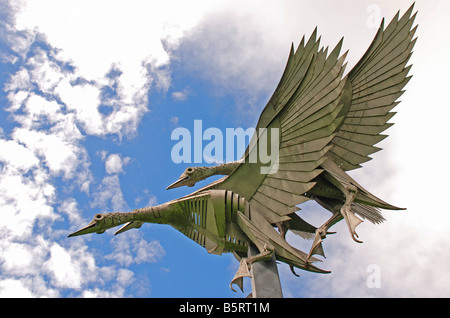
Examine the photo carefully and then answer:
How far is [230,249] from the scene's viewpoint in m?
11.3

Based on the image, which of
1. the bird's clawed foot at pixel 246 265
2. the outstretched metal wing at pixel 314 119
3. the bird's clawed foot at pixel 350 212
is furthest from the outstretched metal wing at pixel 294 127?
the bird's clawed foot at pixel 246 265

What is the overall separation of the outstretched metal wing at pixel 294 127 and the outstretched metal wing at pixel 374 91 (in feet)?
4.24

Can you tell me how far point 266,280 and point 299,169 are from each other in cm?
308

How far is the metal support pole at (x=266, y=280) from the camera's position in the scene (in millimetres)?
9352

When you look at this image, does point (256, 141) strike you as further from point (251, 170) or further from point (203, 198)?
point (203, 198)

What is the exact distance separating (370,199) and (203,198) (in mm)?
4422

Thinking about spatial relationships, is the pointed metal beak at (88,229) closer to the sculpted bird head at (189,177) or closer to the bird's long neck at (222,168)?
the sculpted bird head at (189,177)

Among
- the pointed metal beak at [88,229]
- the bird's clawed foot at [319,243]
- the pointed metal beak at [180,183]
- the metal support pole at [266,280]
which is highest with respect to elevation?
the pointed metal beak at [180,183]

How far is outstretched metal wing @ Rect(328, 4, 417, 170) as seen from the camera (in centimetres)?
1220

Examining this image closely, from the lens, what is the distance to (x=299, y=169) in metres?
11.1

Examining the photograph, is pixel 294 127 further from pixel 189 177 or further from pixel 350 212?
pixel 189 177
